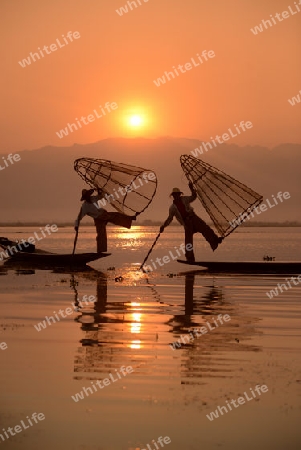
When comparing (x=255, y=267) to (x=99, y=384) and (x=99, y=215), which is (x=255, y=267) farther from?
(x=99, y=384)

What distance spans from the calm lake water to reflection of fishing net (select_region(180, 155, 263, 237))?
8.68 metres

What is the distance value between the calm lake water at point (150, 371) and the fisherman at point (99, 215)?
9140 mm

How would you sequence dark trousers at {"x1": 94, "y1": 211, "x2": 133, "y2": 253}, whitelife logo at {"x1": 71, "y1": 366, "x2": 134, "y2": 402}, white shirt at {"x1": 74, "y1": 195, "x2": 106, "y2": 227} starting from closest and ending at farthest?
whitelife logo at {"x1": 71, "y1": 366, "x2": 134, "y2": 402} < white shirt at {"x1": 74, "y1": 195, "x2": 106, "y2": 227} < dark trousers at {"x1": 94, "y1": 211, "x2": 133, "y2": 253}

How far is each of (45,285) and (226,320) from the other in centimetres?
895

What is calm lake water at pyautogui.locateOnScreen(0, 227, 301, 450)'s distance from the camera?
9.28 m

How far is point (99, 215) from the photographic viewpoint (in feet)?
103

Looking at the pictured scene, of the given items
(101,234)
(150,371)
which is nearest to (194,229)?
(101,234)

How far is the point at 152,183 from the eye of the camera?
1293 inches

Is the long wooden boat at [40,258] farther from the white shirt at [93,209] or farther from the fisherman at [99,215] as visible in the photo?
the white shirt at [93,209]

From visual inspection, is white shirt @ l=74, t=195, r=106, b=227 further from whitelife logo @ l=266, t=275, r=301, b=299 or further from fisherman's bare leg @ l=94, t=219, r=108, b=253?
whitelife logo @ l=266, t=275, r=301, b=299

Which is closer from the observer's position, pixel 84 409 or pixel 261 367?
pixel 84 409

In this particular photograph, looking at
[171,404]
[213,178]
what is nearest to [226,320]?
[171,404]

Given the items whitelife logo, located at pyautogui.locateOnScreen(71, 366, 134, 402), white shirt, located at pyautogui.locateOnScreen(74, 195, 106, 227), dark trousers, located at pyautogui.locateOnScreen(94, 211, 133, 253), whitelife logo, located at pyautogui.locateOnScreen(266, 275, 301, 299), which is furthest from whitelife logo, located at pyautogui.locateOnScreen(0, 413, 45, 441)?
dark trousers, located at pyautogui.locateOnScreen(94, 211, 133, 253)

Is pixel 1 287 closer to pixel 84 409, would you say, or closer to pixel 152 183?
pixel 152 183
